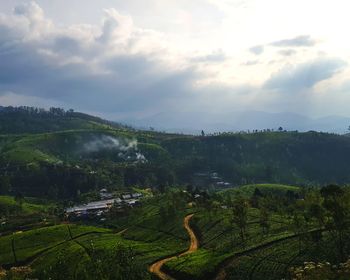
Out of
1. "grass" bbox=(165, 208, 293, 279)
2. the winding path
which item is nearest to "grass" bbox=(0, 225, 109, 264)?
the winding path

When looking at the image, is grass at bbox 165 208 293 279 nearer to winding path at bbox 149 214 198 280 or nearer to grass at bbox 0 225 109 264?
winding path at bbox 149 214 198 280

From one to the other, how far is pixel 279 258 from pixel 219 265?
14668 millimetres

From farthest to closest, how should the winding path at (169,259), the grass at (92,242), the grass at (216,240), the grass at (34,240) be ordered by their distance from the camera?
the grass at (34,240) → the grass at (92,242) → the winding path at (169,259) → the grass at (216,240)

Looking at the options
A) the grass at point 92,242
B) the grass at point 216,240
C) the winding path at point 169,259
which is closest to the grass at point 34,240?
the grass at point 92,242

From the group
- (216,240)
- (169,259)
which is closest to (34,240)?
(169,259)

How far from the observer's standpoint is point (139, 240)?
162 metres

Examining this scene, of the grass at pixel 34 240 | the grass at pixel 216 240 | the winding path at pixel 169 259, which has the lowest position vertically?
the grass at pixel 34 240

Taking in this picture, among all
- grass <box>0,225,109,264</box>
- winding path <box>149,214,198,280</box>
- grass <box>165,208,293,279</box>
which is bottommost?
grass <box>0,225,109,264</box>

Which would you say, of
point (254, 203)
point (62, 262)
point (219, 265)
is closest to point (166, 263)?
point (219, 265)

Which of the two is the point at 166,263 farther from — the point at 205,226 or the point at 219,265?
the point at 205,226

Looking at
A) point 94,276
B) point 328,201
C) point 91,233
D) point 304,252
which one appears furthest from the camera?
point 91,233

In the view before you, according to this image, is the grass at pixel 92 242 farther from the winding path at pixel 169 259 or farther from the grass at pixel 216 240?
the grass at pixel 216 240

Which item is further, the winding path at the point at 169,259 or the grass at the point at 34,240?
the grass at the point at 34,240

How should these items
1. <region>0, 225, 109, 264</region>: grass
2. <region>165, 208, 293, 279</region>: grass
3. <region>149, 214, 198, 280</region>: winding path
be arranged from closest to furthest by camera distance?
<region>165, 208, 293, 279</region>: grass
<region>149, 214, 198, 280</region>: winding path
<region>0, 225, 109, 264</region>: grass
